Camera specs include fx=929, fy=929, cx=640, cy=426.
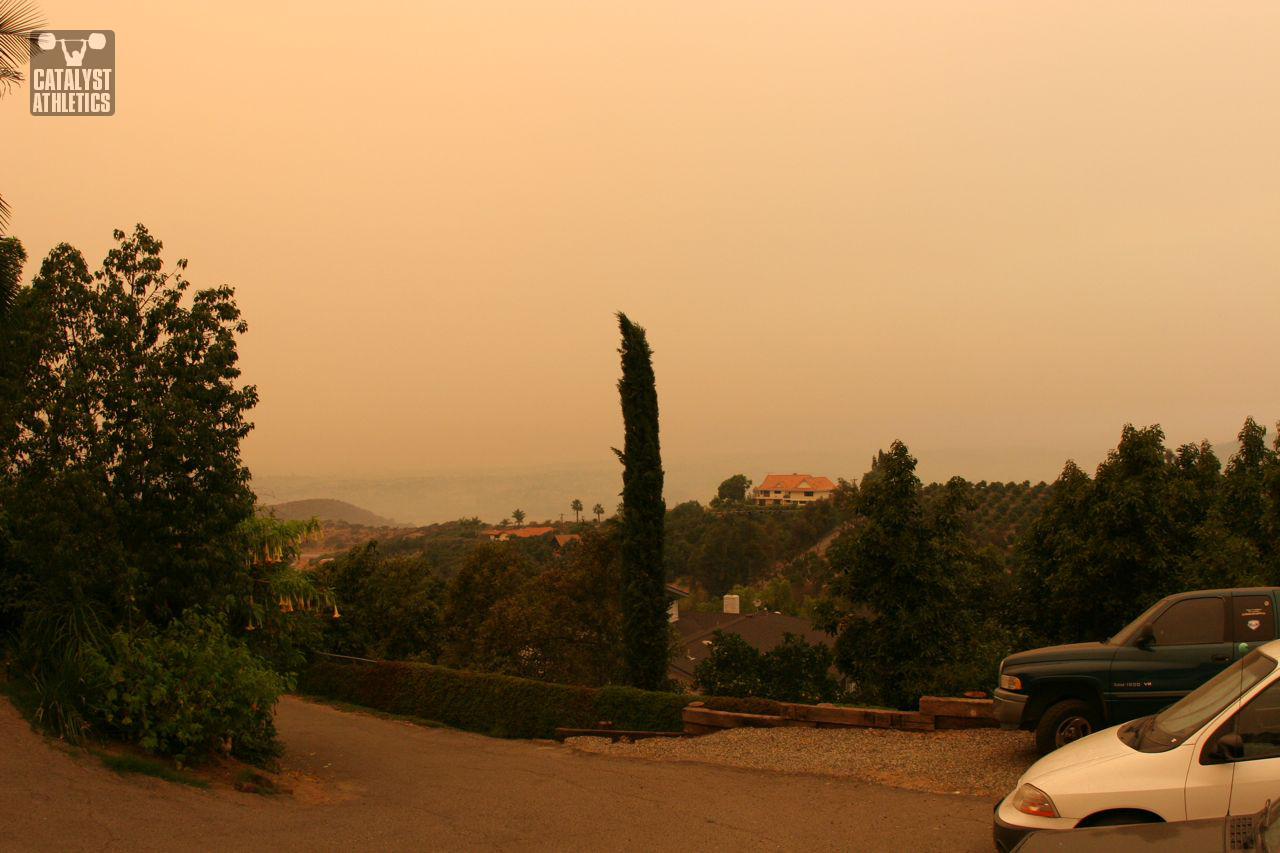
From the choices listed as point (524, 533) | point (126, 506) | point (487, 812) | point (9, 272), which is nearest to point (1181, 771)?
point (487, 812)

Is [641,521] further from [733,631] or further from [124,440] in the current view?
[733,631]

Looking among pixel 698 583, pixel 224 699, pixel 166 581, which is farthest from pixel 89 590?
pixel 698 583

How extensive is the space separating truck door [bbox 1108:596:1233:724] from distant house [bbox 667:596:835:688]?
2616 centimetres

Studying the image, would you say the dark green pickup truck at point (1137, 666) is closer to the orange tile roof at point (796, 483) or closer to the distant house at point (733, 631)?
the distant house at point (733, 631)

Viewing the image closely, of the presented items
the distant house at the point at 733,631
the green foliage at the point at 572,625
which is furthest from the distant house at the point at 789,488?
the green foliage at the point at 572,625

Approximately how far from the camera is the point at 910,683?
1744 centimetres

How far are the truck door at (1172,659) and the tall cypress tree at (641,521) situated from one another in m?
14.7

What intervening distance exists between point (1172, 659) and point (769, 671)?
1039cm

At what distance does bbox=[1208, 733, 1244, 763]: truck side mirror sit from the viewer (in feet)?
17.3

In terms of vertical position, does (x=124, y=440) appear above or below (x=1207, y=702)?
above

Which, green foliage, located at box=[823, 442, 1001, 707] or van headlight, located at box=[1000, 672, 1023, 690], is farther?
green foliage, located at box=[823, 442, 1001, 707]

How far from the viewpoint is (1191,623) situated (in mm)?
9203

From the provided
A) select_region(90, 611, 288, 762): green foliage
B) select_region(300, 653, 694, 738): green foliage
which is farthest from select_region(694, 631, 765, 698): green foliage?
select_region(90, 611, 288, 762): green foliage

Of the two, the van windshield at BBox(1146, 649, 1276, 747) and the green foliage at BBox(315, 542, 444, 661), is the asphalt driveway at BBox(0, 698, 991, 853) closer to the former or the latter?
the van windshield at BBox(1146, 649, 1276, 747)
